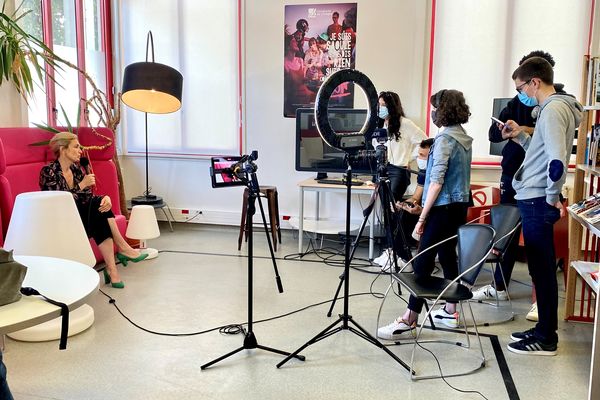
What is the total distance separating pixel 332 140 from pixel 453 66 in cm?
310

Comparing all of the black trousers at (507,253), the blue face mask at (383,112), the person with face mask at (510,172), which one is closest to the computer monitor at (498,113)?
the person with face mask at (510,172)

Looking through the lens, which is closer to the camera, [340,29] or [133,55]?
[340,29]

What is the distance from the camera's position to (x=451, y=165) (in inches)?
117

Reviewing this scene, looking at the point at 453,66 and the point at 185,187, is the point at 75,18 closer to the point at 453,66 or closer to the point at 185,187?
the point at 185,187

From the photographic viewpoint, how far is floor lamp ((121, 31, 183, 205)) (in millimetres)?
4273

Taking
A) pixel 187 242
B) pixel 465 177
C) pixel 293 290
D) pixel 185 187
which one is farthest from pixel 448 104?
pixel 185 187

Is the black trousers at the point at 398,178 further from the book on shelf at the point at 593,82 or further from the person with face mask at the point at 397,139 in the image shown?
the book on shelf at the point at 593,82

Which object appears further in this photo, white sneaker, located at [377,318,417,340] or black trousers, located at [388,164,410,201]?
black trousers, located at [388,164,410,201]

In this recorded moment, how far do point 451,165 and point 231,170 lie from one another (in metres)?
1.26

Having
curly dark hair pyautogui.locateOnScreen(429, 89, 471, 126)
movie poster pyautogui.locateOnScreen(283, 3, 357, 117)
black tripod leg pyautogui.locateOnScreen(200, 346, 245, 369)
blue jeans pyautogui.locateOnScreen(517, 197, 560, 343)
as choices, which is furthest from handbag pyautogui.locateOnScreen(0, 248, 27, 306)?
movie poster pyautogui.locateOnScreen(283, 3, 357, 117)

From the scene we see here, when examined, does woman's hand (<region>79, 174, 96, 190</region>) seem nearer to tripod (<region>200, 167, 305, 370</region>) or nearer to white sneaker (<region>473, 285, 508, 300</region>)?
tripod (<region>200, 167, 305, 370</region>)

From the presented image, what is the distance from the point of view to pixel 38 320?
1326 mm

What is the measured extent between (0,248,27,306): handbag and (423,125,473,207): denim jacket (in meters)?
2.17

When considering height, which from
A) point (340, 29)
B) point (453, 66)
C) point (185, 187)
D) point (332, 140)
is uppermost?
point (340, 29)
